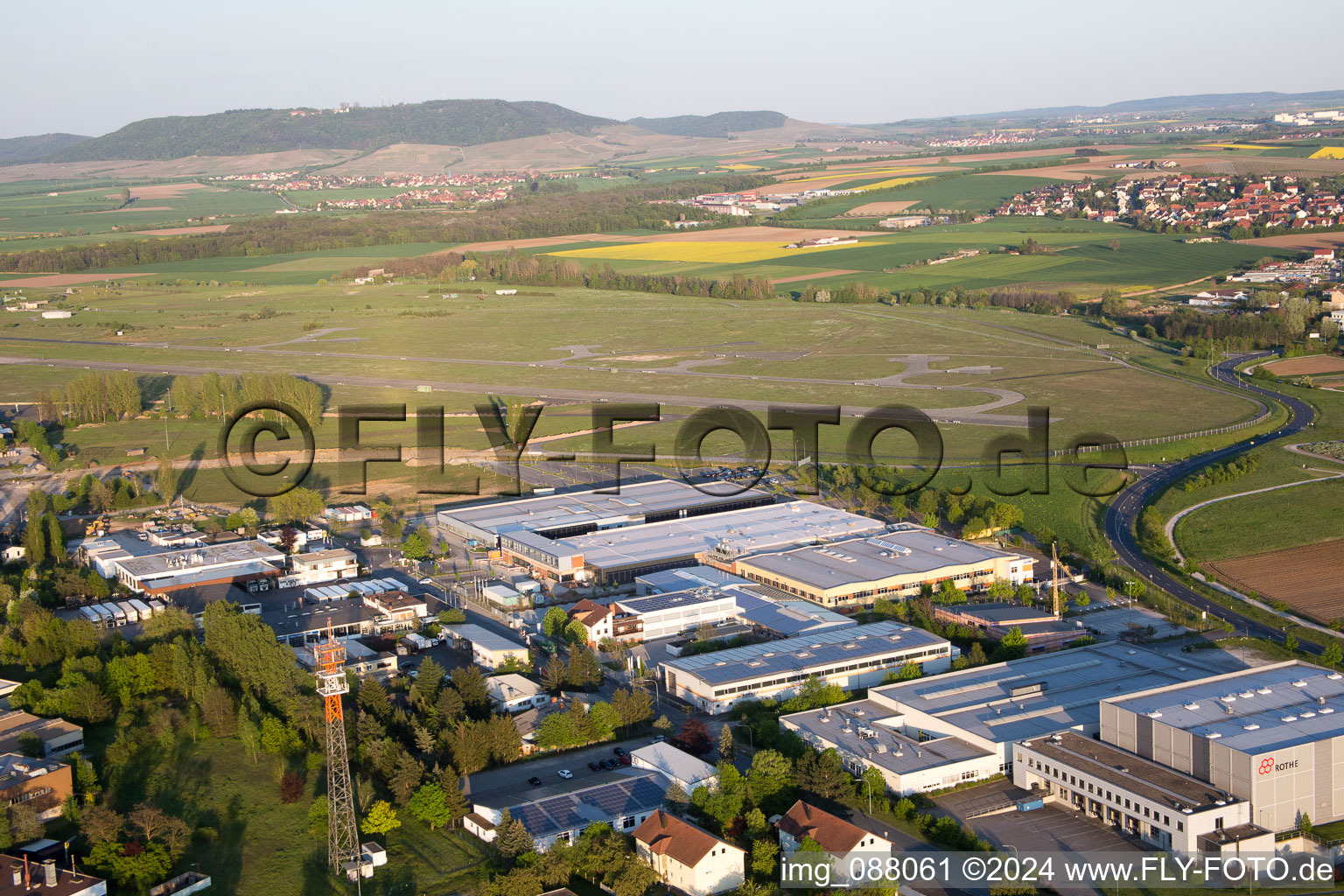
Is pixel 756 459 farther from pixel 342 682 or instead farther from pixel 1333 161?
pixel 1333 161

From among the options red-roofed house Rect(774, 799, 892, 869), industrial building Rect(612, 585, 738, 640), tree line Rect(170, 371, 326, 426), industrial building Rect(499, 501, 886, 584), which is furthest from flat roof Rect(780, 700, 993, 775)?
tree line Rect(170, 371, 326, 426)

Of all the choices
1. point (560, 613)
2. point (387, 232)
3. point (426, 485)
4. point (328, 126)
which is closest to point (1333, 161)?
point (387, 232)

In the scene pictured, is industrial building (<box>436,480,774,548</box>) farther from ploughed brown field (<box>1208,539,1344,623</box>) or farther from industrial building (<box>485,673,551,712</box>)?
ploughed brown field (<box>1208,539,1344,623</box>)

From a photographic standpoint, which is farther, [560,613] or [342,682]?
[560,613]

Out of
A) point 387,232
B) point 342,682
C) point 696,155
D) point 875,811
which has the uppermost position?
point 696,155

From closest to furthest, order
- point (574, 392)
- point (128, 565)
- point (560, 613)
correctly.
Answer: point (560, 613), point (128, 565), point (574, 392)

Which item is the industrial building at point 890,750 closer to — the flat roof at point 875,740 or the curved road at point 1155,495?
the flat roof at point 875,740
